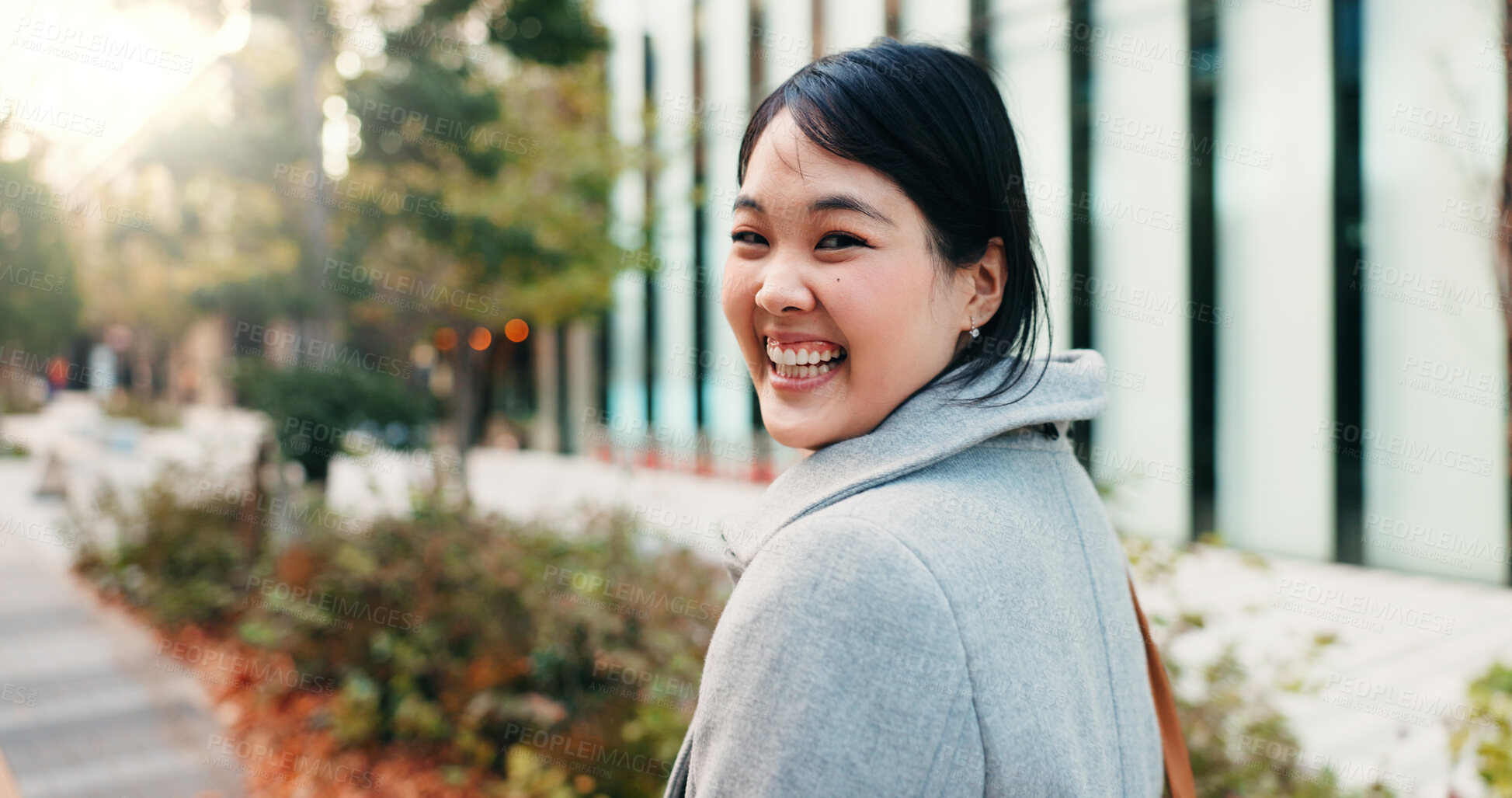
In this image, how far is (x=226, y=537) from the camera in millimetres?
7066

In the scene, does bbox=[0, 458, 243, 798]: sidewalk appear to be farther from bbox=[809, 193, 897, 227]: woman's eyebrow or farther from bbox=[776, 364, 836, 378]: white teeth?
bbox=[809, 193, 897, 227]: woman's eyebrow

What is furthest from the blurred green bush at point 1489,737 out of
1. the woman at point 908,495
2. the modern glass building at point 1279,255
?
the modern glass building at point 1279,255

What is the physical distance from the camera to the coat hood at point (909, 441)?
0.99 meters

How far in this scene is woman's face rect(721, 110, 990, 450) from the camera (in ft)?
3.35

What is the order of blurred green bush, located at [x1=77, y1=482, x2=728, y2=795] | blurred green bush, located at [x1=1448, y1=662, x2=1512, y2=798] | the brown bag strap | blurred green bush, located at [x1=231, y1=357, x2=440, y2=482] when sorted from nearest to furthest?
the brown bag strap, blurred green bush, located at [x1=1448, y1=662, x2=1512, y2=798], blurred green bush, located at [x1=77, y1=482, x2=728, y2=795], blurred green bush, located at [x1=231, y1=357, x2=440, y2=482]

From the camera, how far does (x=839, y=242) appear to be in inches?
41.3

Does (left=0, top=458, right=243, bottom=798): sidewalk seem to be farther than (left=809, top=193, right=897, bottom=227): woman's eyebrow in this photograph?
Yes

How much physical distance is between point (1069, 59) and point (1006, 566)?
10037mm

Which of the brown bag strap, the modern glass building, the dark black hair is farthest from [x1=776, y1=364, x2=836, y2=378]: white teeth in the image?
the modern glass building

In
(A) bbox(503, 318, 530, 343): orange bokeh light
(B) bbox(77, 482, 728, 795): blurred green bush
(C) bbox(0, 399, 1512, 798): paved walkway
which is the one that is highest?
(A) bbox(503, 318, 530, 343): orange bokeh light

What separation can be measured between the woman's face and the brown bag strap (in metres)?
0.55

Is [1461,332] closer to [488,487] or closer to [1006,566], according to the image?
[1006,566]

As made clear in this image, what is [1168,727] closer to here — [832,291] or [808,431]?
[808,431]

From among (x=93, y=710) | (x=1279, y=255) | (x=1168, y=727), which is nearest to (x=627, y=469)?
(x=93, y=710)
